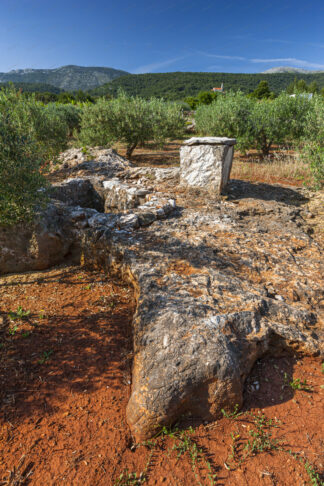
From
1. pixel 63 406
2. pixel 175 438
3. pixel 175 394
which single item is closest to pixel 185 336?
pixel 175 394

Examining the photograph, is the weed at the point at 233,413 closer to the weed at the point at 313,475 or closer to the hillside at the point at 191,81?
the weed at the point at 313,475

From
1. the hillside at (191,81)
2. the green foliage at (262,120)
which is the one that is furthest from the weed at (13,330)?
the hillside at (191,81)

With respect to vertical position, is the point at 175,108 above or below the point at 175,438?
above

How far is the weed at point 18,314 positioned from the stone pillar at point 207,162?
199 inches

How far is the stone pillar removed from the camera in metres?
6.31

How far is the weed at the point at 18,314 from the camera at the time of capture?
3.72m

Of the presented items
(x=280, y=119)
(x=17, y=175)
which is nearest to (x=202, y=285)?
(x=17, y=175)

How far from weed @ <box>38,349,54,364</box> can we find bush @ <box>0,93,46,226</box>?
7.39 feet

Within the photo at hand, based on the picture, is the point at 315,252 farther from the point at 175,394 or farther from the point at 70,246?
the point at 70,246

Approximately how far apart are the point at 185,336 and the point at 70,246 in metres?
3.45

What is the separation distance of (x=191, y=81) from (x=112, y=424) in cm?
14448

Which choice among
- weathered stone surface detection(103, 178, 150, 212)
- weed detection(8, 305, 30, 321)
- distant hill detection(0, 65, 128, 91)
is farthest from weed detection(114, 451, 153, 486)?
distant hill detection(0, 65, 128, 91)

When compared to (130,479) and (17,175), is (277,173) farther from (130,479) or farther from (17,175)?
(130,479)

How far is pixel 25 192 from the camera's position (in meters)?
4.07
